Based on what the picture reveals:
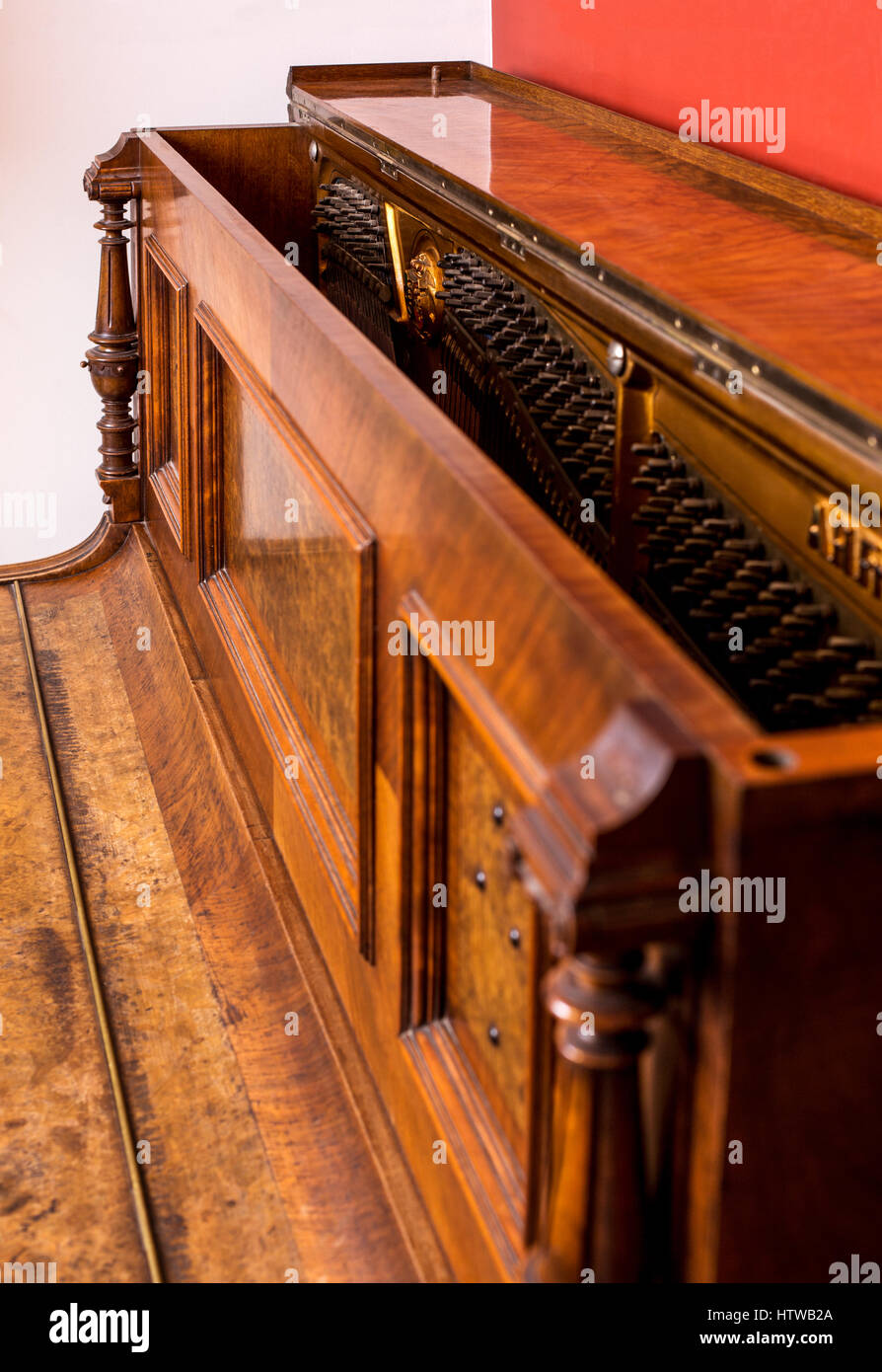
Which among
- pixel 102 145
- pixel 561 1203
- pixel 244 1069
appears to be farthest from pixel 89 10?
pixel 561 1203

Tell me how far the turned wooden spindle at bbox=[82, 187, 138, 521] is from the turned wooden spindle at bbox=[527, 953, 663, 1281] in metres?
2.28

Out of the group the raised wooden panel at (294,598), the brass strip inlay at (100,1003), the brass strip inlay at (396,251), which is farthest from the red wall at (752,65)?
the brass strip inlay at (100,1003)

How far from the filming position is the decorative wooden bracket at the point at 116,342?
9.30 ft

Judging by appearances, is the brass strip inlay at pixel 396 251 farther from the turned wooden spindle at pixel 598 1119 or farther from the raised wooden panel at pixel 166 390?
the turned wooden spindle at pixel 598 1119

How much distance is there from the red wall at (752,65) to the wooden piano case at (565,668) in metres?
0.12

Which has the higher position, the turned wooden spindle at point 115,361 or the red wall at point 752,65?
the red wall at point 752,65

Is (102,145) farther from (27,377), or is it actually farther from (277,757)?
(277,757)

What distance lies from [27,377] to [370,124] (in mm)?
1493

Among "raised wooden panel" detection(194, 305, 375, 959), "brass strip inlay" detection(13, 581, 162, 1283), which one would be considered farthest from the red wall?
"brass strip inlay" detection(13, 581, 162, 1283)

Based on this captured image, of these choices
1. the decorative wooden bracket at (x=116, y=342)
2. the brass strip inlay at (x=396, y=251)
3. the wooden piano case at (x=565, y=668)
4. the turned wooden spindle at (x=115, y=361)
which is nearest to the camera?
the wooden piano case at (x=565, y=668)

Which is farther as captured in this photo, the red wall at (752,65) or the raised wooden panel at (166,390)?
the raised wooden panel at (166,390)

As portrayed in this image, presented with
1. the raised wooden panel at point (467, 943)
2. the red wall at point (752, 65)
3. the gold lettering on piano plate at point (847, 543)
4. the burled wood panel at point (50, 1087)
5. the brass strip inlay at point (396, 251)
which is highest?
the red wall at point (752, 65)

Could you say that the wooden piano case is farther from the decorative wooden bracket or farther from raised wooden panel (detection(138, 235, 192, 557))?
the decorative wooden bracket

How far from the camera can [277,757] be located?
1785mm
